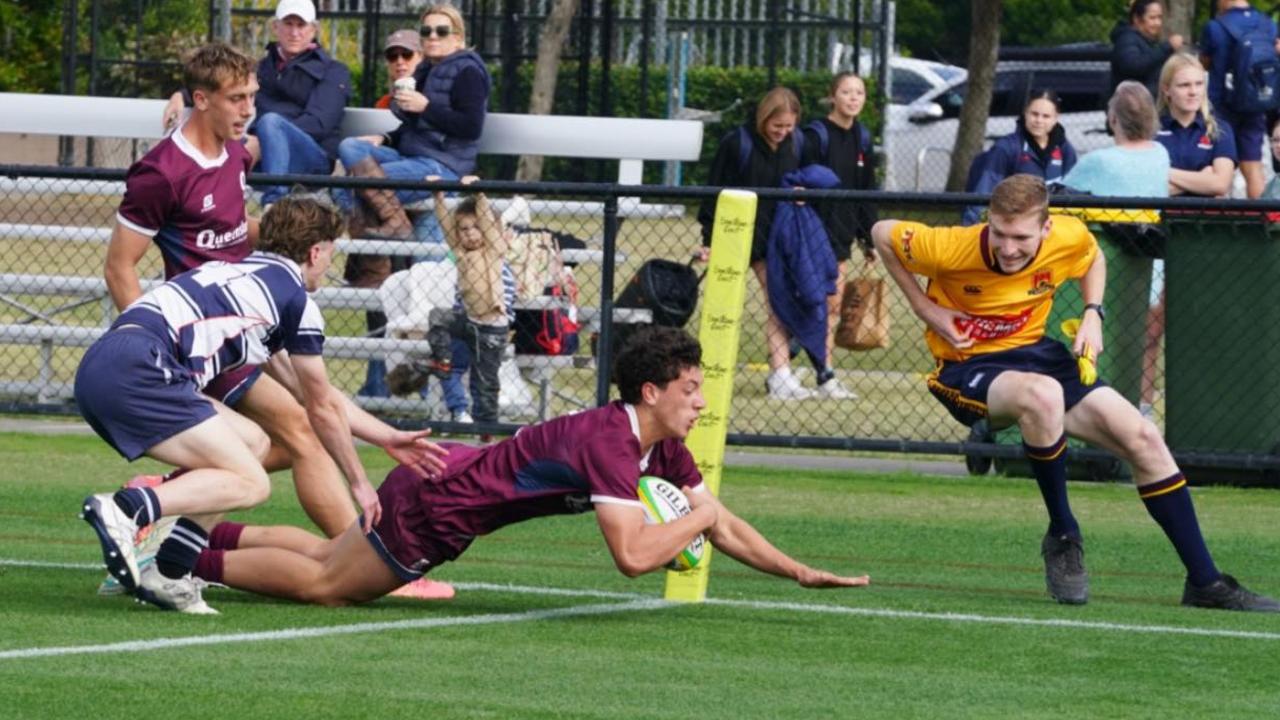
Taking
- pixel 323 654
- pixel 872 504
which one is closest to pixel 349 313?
pixel 872 504

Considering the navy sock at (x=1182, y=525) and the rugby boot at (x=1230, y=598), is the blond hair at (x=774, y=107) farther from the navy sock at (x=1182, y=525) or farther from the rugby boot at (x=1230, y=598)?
the rugby boot at (x=1230, y=598)

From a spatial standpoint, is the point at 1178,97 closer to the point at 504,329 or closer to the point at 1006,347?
the point at 504,329

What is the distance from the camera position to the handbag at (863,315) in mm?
15406

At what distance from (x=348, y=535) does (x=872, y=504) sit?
451 cm

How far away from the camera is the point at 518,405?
14.1 meters

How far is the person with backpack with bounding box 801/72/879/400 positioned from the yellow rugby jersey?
6.34m

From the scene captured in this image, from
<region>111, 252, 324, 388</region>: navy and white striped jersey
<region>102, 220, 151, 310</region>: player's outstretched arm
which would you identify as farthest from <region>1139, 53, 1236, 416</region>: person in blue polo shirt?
<region>111, 252, 324, 388</region>: navy and white striped jersey

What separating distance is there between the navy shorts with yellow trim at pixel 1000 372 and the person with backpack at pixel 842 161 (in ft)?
21.0

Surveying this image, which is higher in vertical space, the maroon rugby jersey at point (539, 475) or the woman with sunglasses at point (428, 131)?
the woman with sunglasses at point (428, 131)

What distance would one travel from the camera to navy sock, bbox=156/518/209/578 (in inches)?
311

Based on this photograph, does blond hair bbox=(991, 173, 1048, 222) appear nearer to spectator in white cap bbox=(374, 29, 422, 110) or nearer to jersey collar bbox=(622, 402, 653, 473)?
jersey collar bbox=(622, 402, 653, 473)

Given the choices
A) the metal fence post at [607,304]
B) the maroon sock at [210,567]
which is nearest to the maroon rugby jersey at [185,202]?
the maroon sock at [210,567]

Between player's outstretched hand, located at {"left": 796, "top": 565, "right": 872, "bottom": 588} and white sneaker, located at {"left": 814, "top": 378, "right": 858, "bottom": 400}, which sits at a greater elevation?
player's outstretched hand, located at {"left": 796, "top": 565, "right": 872, "bottom": 588}

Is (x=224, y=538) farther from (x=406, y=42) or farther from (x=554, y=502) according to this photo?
(x=406, y=42)
